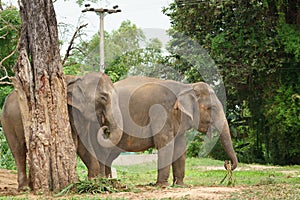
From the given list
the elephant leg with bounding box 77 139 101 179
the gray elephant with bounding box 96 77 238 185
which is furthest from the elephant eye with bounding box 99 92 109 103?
the gray elephant with bounding box 96 77 238 185

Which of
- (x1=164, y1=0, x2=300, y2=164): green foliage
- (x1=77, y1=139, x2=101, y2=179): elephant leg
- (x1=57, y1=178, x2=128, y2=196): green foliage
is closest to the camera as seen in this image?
(x1=57, y1=178, x2=128, y2=196): green foliage

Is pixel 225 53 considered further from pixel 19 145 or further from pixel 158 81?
pixel 19 145

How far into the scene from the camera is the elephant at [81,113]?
11.2 meters

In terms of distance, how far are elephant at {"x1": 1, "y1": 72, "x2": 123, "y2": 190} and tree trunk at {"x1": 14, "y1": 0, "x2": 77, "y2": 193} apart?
24.0 inches

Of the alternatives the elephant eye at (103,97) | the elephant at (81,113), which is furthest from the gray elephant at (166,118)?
the elephant eye at (103,97)

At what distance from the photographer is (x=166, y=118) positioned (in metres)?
12.5

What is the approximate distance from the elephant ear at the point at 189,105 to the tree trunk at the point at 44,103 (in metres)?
2.80

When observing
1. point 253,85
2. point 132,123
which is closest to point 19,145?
point 132,123

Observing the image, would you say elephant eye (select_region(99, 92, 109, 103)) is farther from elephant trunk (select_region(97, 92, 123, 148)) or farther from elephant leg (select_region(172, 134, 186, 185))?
elephant leg (select_region(172, 134, 186, 185))

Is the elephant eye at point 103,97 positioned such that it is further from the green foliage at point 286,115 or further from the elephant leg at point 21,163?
the green foliage at point 286,115

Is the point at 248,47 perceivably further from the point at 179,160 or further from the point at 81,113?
the point at 81,113

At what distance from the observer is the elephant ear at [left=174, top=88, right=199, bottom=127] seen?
1266 centimetres

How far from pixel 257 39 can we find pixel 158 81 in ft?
31.5

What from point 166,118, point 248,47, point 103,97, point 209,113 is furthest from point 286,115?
point 103,97
